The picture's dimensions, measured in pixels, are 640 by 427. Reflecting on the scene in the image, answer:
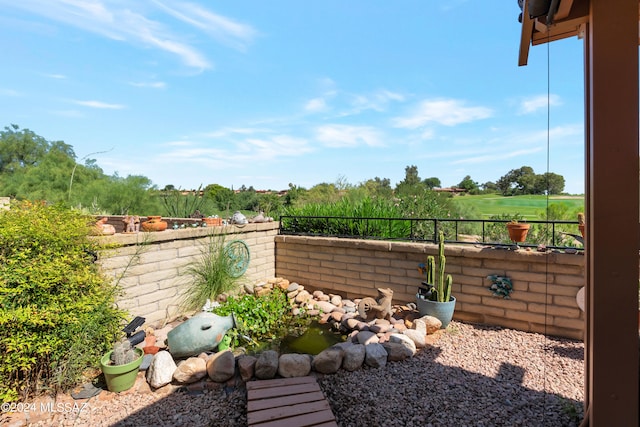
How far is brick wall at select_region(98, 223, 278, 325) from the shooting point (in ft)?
11.5

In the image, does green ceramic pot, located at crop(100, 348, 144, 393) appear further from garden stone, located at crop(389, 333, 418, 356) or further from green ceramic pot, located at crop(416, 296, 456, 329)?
green ceramic pot, located at crop(416, 296, 456, 329)

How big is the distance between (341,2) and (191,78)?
4832mm

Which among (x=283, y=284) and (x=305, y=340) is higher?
(x=283, y=284)

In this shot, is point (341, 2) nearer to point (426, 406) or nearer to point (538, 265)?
point (538, 265)

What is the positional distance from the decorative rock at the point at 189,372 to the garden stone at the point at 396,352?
1.81 metres

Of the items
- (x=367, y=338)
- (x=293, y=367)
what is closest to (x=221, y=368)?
(x=293, y=367)

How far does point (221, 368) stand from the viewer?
2.66 metres

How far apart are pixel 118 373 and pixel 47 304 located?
788 mm

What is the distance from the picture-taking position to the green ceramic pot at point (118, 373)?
7.99 ft

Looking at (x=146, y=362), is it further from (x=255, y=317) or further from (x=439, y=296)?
(x=439, y=296)

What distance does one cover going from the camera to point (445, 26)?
535 cm

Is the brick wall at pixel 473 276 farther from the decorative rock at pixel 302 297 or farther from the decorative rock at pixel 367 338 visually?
the decorative rock at pixel 367 338

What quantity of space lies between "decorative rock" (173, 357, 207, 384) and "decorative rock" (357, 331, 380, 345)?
168cm

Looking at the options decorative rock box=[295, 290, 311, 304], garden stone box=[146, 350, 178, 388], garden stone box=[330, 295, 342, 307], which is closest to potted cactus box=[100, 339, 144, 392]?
garden stone box=[146, 350, 178, 388]
